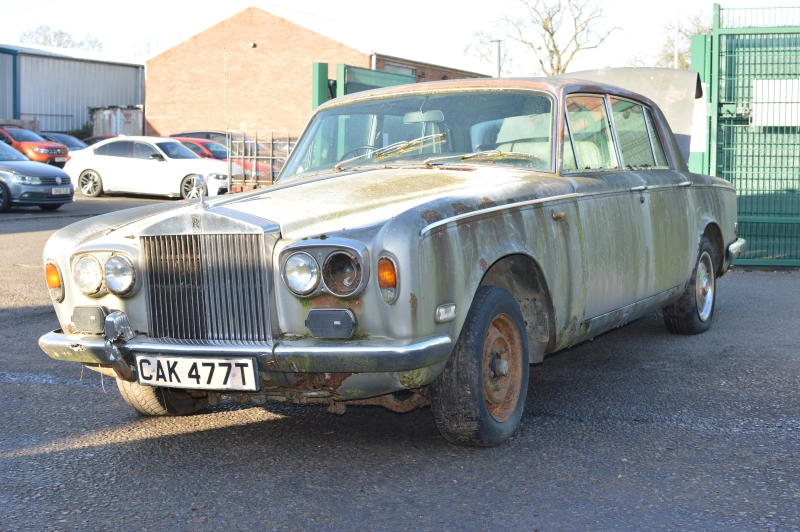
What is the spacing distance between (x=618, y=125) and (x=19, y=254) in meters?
8.64

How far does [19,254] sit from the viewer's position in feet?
39.5

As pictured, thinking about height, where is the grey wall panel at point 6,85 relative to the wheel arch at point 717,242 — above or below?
above

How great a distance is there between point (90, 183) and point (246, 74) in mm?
18765

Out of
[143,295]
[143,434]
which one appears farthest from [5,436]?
[143,295]


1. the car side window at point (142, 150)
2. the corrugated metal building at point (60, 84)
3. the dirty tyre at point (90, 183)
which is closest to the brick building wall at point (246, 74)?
the corrugated metal building at point (60, 84)

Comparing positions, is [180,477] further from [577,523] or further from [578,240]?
[578,240]

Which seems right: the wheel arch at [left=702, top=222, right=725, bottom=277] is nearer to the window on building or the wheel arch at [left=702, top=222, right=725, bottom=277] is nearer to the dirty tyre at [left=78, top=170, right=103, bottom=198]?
the dirty tyre at [left=78, top=170, right=103, bottom=198]

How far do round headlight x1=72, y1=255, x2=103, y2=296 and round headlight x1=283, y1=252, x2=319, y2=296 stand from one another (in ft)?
3.17

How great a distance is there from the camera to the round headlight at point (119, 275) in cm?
419

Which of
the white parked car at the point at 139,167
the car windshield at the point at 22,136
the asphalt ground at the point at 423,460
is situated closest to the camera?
the asphalt ground at the point at 423,460

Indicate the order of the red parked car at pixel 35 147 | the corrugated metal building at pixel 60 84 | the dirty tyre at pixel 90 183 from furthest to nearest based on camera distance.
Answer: the corrugated metal building at pixel 60 84
the red parked car at pixel 35 147
the dirty tyre at pixel 90 183

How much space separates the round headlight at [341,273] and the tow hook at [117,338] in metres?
1.00

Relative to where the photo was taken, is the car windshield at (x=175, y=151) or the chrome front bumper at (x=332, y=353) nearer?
the chrome front bumper at (x=332, y=353)

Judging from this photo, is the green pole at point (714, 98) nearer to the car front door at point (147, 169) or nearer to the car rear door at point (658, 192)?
the car rear door at point (658, 192)
